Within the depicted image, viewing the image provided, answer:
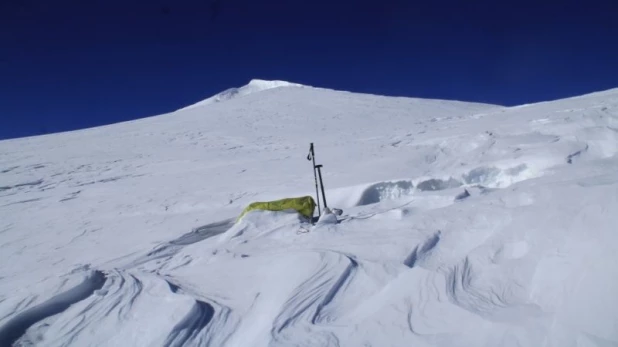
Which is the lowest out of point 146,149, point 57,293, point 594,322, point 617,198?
point 594,322

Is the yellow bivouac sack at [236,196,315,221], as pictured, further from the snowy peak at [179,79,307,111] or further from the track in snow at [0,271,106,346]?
the snowy peak at [179,79,307,111]

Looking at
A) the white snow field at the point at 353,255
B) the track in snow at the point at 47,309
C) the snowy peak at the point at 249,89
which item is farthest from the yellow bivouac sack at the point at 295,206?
the snowy peak at the point at 249,89

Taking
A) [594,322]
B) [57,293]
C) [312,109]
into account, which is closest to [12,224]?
[57,293]

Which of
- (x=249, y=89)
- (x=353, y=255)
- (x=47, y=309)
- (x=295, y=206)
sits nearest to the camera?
(x=47, y=309)

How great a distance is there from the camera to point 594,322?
8.45 ft

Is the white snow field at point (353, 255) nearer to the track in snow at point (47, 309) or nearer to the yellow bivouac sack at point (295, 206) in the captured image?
the track in snow at point (47, 309)

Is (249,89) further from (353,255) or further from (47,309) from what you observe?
(47,309)

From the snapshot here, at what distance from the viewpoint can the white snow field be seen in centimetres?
299

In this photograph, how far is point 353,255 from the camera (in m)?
4.12

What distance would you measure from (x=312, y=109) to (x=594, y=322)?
20.3 metres

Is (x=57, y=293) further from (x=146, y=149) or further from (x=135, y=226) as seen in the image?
(x=146, y=149)

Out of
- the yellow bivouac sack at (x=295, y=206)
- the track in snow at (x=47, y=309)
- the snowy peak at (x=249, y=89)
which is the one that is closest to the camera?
the track in snow at (x=47, y=309)

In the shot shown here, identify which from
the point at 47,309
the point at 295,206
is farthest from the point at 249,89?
the point at 47,309

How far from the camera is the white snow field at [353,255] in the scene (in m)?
2.99
